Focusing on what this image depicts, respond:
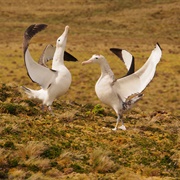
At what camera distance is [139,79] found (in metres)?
11.6

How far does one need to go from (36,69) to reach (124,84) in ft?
7.05

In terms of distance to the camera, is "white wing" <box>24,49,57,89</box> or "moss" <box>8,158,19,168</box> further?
"white wing" <box>24,49,57,89</box>

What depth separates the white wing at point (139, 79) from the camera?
37.6ft

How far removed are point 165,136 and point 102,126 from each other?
166cm

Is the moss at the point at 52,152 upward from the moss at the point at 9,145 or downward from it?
downward

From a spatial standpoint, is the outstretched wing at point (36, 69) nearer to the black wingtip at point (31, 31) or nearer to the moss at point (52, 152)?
the black wingtip at point (31, 31)

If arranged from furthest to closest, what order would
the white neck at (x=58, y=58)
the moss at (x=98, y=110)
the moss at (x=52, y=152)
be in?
the moss at (x=98, y=110), the white neck at (x=58, y=58), the moss at (x=52, y=152)

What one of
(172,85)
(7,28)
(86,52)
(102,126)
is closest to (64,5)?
(7,28)

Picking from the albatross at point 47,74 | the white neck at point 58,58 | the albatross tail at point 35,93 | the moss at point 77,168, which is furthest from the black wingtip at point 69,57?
the moss at point 77,168

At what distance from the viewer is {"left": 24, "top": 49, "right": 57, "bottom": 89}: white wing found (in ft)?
37.8

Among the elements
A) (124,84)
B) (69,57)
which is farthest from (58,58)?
(124,84)

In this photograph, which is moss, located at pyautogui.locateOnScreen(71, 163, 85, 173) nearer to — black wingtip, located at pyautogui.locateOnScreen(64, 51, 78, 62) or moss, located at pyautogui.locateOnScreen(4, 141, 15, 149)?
moss, located at pyautogui.locateOnScreen(4, 141, 15, 149)

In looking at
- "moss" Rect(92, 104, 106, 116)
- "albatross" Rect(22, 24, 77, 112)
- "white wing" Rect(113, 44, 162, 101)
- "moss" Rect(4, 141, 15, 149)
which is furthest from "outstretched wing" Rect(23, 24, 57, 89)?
"moss" Rect(92, 104, 106, 116)

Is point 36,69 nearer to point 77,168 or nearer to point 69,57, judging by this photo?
point 69,57
